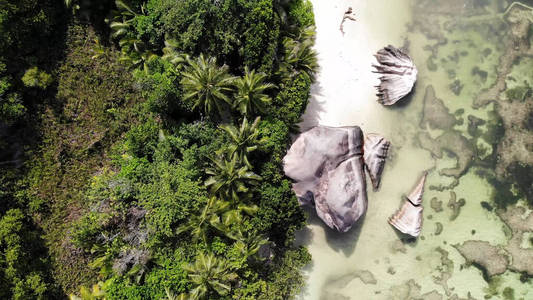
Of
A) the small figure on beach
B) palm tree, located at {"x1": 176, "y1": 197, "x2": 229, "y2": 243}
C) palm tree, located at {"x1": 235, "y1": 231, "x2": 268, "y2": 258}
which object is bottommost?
palm tree, located at {"x1": 235, "y1": 231, "x2": 268, "y2": 258}

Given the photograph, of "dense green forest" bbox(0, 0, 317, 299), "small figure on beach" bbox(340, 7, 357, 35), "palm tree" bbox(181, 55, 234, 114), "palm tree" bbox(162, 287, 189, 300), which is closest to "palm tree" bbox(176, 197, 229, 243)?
"dense green forest" bbox(0, 0, 317, 299)

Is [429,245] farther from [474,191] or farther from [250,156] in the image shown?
[250,156]

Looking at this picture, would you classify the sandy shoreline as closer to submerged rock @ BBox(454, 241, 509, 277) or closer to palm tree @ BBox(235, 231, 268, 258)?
palm tree @ BBox(235, 231, 268, 258)

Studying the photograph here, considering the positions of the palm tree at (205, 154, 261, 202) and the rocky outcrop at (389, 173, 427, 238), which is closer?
the palm tree at (205, 154, 261, 202)

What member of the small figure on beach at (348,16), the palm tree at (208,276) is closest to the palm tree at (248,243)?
the palm tree at (208,276)

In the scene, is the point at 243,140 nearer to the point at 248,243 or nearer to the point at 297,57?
the point at 248,243

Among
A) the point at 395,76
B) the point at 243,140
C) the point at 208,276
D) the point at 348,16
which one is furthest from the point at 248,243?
the point at 348,16

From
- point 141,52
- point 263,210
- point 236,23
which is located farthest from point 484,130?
point 141,52

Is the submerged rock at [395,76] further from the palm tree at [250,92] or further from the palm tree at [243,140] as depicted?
the palm tree at [243,140]
